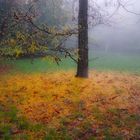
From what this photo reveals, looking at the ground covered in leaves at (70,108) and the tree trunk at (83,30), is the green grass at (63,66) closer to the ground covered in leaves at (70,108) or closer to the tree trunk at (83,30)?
the ground covered in leaves at (70,108)

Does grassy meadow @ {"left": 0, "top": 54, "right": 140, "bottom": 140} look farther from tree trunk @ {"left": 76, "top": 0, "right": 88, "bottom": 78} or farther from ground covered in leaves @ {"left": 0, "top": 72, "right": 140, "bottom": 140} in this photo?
tree trunk @ {"left": 76, "top": 0, "right": 88, "bottom": 78}

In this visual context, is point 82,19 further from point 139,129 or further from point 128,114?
point 139,129

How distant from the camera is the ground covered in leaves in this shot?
717cm

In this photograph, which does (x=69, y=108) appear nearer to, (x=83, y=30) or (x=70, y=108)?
(x=70, y=108)

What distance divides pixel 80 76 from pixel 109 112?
3972 millimetres

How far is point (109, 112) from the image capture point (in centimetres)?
840

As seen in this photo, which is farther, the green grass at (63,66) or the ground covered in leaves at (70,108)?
the green grass at (63,66)

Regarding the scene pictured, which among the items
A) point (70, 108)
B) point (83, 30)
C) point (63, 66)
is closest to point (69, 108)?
point (70, 108)

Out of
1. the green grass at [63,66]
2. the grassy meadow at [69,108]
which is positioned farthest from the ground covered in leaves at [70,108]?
the green grass at [63,66]

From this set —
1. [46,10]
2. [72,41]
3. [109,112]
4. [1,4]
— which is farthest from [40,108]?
[72,41]

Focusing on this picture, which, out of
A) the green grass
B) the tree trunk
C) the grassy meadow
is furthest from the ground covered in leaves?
the green grass

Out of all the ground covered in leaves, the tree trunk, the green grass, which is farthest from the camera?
the green grass

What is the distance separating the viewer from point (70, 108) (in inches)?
343

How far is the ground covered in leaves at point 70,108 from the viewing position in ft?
23.5
